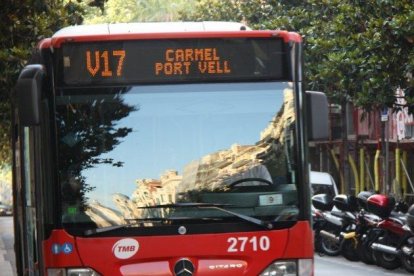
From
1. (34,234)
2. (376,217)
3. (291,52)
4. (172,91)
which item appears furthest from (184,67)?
(376,217)

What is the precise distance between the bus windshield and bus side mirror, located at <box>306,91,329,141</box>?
0.18 metres

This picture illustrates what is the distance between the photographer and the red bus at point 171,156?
9.14 meters

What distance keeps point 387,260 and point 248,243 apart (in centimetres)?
1111

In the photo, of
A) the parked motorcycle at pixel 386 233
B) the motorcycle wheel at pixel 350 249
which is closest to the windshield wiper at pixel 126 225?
the parked motorcycle at pixel 386 233

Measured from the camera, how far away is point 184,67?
938 cm

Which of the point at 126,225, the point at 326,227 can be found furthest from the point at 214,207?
the point at 326,227

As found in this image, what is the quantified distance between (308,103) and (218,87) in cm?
73

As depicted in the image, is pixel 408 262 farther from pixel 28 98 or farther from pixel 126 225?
pixel 28 98

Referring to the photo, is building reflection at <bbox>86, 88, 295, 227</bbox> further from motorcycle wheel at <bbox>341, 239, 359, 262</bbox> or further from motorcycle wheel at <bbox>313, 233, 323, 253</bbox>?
motorcycle wheel at <bbox>313, 233, 323, 253</bbox>

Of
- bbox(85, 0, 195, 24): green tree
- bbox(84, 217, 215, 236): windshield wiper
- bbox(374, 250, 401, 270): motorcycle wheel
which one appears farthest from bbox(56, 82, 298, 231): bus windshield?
bbox(85, 0, 195, 24): green tree

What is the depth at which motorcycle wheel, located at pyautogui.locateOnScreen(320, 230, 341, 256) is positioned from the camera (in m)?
23.1

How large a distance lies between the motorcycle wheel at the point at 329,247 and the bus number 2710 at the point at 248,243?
13924mm

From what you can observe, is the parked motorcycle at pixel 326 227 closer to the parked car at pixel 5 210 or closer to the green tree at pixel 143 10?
the green tree at pixel 143 10

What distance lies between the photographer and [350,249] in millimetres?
21906
